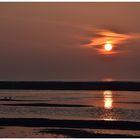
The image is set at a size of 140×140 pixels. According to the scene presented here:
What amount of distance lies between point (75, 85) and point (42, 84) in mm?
7693

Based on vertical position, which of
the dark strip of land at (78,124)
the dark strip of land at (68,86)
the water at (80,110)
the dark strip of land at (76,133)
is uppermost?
the dark strip of land at (68,86)

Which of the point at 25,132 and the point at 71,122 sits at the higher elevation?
the point at 71,122

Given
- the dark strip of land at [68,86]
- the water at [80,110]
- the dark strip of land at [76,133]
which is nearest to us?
the dark strip of land at [76,133]

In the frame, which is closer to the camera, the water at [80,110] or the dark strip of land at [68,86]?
the water at [80,110]

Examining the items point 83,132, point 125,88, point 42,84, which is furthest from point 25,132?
point 42,84

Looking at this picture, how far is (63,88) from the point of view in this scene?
86.4 meters

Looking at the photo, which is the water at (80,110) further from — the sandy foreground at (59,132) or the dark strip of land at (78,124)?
the sandy foreground at (59,132)

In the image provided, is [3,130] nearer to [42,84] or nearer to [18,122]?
[18,122]

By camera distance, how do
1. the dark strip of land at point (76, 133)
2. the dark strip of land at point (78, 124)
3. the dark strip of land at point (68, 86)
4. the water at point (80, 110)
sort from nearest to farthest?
the dark strip of land at point (76, 133) → the dark strip of land at point (78, 124) → the water at point (80, 110) → the dark strip of land at point (68, 86)

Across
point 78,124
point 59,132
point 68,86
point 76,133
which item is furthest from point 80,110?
point 68,86

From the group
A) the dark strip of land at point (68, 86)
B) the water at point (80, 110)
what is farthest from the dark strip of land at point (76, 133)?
the dark strip of land at point (68, 86)

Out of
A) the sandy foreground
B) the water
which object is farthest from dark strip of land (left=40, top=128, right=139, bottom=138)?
→ the water

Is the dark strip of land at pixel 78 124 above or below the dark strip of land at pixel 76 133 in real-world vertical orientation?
above

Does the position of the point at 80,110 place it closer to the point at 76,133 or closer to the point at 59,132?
the point at 59,132
